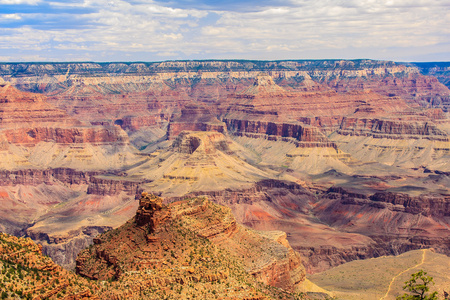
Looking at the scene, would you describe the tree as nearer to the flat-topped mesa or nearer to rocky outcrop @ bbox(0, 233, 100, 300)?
the flat-topped mesa

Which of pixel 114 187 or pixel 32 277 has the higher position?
pixel 32 277

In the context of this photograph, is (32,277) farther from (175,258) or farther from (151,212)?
(151,212)

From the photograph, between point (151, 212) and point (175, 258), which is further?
point (151, 212)

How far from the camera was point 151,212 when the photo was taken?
49.9 meters

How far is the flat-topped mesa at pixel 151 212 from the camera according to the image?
4947 cm

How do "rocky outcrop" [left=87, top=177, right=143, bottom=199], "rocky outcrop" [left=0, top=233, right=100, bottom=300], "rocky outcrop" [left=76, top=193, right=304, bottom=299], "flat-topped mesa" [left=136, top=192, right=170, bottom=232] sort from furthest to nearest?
"rocky outcrop" [left=87, top=177, right=143, bottom=199] → "flat-topped mesa" [left=136, top=192, right=170, bottom=232] → "rocky outcrop" [left=76, top=193, right=304, bottom=299] → "rocky outcrop" [left=0, top=233, right=100, bottom=300]

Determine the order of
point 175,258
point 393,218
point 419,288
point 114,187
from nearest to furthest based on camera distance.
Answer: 1. point 419,288
2. point 175,258
3. point 393,218
4. point 114,187

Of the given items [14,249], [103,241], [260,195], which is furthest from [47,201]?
[14,249]

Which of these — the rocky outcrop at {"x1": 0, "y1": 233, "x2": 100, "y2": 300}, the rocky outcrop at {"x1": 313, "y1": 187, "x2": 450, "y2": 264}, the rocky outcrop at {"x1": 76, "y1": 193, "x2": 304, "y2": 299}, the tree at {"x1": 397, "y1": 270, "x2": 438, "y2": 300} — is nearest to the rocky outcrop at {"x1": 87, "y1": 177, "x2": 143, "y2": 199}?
the rocky outcrop at {"x1": 313, "y1": 187, "x2": 450, "y2": 264}

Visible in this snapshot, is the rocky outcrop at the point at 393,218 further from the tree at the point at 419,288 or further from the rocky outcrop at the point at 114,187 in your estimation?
the tree at the point at 419,288

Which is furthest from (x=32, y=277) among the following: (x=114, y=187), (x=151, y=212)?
(x=114, y=187)

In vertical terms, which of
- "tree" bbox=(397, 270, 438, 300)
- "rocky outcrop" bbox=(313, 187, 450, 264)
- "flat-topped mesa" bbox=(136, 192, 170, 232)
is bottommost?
"rocky outcrop" bbox=(313, 187, 450, 264)

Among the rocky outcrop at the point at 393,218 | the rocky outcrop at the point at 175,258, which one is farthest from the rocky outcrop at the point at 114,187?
the rocky outcrop at the point at 175,258

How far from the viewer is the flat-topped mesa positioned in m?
49.5
